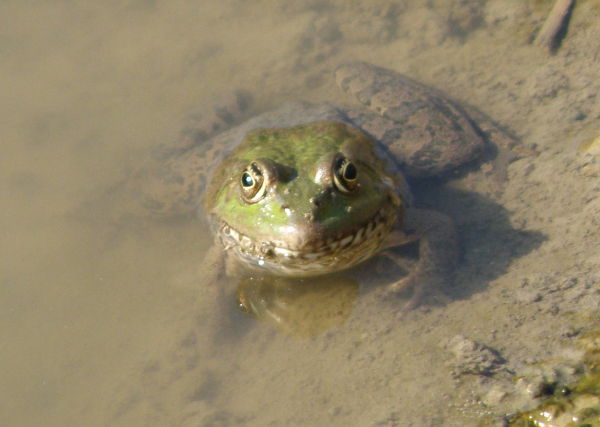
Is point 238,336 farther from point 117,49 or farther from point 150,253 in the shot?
point 117,49

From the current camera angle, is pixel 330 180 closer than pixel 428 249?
Yes

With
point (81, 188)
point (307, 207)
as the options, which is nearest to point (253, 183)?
point (307, 207)

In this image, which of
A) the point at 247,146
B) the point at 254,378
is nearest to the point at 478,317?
the point at 254,378

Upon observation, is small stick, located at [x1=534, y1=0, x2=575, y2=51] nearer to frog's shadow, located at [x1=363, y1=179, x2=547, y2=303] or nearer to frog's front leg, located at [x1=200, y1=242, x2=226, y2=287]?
frog's shadow, located at [x1=363, y1=179, x2=547, y2=303]

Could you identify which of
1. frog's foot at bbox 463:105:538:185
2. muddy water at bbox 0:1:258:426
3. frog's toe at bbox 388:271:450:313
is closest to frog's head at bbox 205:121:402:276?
frog's toe at bbox 388:271:450:313

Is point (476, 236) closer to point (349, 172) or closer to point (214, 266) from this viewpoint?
point (349, 172)

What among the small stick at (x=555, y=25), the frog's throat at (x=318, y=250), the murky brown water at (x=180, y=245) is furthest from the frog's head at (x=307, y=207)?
the small stick at (x=555, y=25)

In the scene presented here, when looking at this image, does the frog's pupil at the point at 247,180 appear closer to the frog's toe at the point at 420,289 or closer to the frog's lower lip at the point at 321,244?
the frog's lower lip at the point at 321,244
